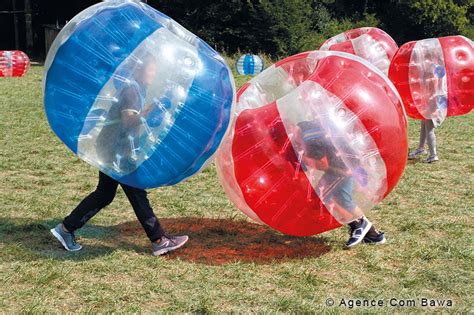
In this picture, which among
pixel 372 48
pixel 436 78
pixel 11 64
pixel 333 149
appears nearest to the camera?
pixel 333 149

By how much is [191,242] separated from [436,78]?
12.7ft

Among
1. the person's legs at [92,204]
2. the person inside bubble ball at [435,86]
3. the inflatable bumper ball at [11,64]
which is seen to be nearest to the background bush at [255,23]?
the inflatable bumper ball at [11,64]

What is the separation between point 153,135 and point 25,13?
26.4m

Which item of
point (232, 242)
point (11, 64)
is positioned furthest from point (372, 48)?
point (11, 64)

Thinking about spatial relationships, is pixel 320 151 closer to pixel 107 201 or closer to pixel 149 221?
pixel 149 221

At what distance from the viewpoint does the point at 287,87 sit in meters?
5.12

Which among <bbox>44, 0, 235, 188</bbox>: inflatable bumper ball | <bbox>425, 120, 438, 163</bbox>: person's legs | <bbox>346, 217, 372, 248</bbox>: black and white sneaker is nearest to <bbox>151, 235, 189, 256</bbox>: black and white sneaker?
<bbox>44, 0, 235, 188</bbox>: inflatable bumper ball

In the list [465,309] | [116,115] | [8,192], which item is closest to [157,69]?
[116,115]

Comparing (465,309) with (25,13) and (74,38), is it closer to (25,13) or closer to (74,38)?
(74,38)

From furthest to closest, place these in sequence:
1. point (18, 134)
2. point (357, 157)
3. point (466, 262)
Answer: point (18, 134) → point (466, 262) → point (357, 157)

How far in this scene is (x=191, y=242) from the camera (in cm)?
514

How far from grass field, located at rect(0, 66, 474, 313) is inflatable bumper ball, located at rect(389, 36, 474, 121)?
959mm

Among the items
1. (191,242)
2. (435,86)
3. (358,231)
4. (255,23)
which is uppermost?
(435,86)

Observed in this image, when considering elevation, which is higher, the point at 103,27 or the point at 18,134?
the point at 103,27
